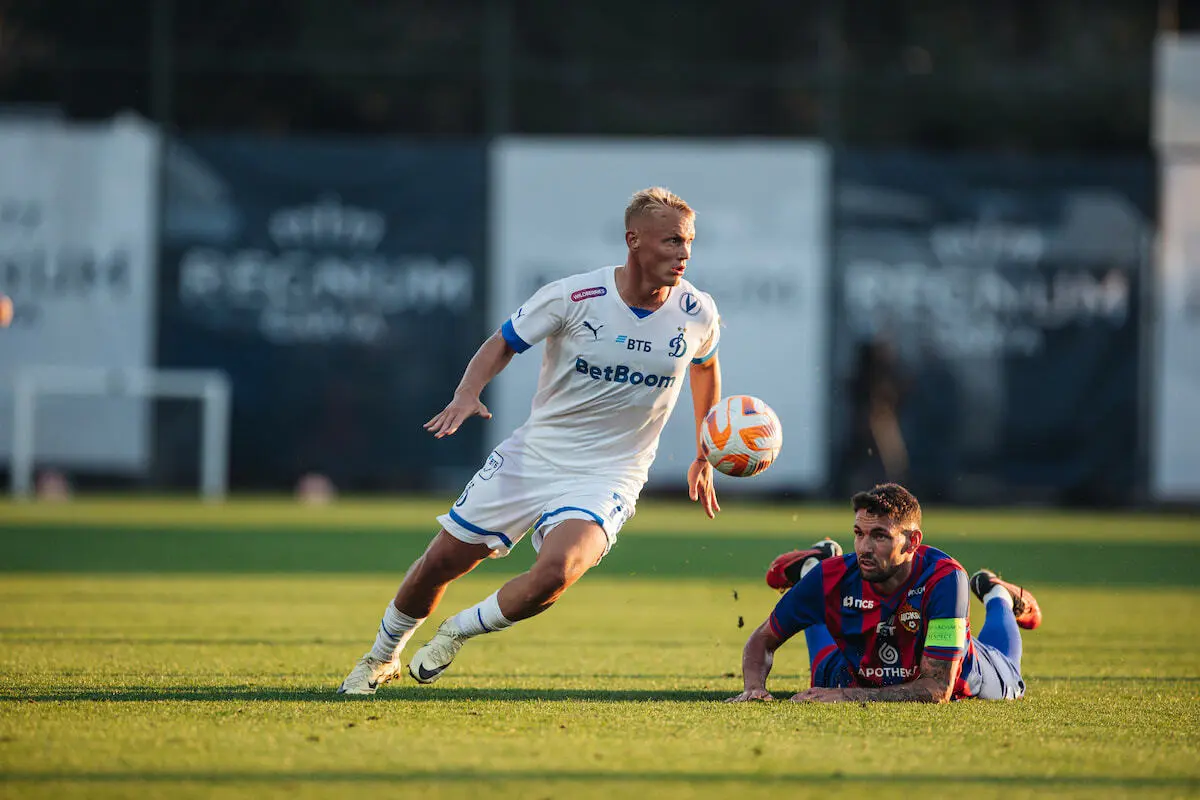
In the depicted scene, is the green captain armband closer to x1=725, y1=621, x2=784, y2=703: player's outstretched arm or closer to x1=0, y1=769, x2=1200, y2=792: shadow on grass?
x1=725, y1=621, x2=784, y2=703: player's outstretched arm

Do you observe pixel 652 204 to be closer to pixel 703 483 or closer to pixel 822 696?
pixel 703 483

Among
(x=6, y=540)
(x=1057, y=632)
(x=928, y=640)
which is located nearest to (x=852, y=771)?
(x=928, y=640)

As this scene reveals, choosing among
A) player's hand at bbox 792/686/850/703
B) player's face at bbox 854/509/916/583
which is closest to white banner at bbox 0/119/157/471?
player's hand at bbox 792/686/850/703

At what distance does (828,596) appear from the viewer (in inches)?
291

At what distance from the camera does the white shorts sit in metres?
7.29

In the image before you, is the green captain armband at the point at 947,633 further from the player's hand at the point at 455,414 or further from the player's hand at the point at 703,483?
the player's hand at the point at 455,414

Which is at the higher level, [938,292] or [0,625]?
[938,292]

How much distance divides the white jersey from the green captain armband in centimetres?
147

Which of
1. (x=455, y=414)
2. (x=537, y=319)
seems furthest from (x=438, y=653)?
(x=537, y=319)

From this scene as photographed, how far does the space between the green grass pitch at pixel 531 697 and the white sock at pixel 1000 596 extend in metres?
0.43

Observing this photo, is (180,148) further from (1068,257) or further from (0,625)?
(0,625)

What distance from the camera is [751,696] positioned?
7.24 meters

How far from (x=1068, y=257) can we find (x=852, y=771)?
66.4 feet

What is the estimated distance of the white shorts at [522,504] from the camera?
7.29 m
